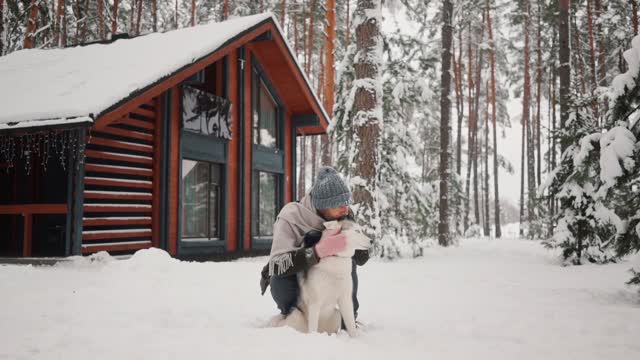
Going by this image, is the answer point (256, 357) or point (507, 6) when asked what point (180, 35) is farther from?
point (507, 6)

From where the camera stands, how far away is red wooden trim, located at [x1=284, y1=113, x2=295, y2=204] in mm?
16828

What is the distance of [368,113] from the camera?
1117 centimetres

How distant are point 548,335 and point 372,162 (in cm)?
688

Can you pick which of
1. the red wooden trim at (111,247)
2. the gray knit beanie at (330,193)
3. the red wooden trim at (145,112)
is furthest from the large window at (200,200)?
the gray knit beanie at (330,193)

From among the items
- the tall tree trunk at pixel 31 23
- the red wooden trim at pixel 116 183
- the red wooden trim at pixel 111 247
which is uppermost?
the tall tree trunk at pixel 31 23

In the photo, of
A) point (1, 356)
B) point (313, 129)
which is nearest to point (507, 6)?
point (313, 129)

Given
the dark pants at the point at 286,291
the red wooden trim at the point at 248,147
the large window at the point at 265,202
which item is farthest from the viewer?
the large window at the point at 265,202

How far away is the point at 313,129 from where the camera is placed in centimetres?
1812

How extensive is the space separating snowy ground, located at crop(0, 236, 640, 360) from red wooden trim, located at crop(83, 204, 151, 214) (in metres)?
1.51

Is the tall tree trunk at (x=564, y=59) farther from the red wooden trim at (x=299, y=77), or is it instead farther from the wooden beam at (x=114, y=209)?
the wooden beam at (x=114, y=209)

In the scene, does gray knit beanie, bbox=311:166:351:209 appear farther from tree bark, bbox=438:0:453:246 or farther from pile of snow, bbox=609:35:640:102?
tree bark, bbox=438:0:453:246

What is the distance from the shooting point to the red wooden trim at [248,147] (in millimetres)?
14602

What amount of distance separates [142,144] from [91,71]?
6.64 ft

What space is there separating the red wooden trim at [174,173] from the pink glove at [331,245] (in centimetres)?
892
